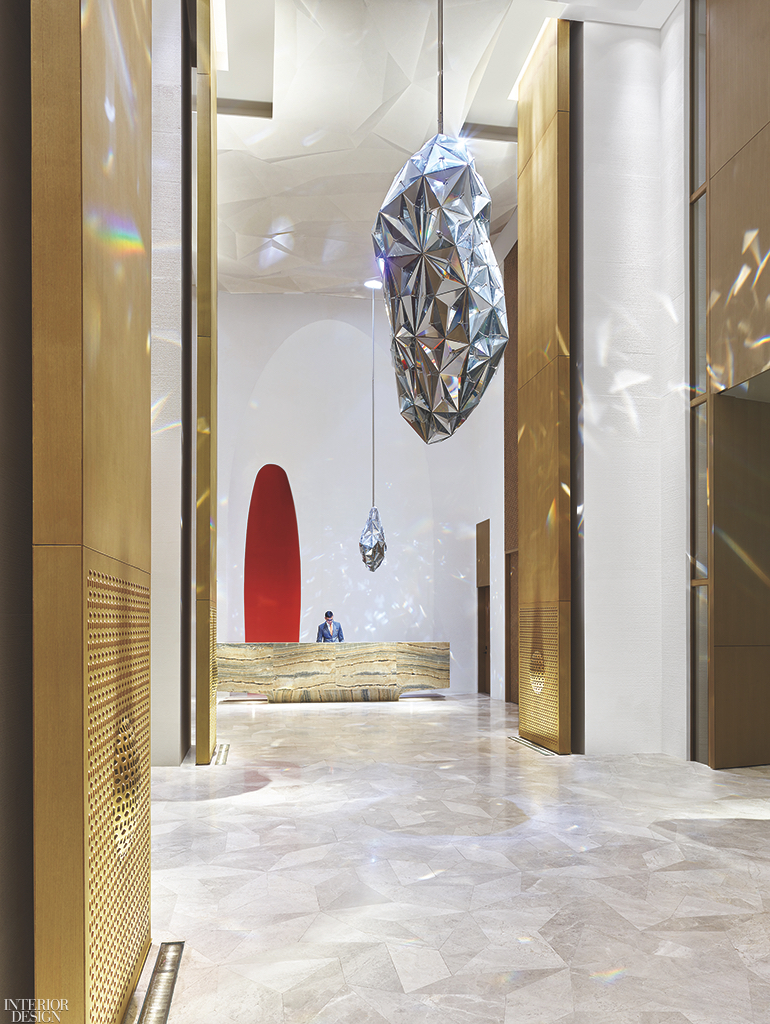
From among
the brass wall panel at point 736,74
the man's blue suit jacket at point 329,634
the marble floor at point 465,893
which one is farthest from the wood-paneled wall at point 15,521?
the man's blue suit jacket at point 329,634

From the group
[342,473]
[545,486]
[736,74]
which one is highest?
[736,74]

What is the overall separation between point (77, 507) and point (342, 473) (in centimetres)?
1283

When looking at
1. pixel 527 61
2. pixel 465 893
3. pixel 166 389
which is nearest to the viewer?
pixel 465 893

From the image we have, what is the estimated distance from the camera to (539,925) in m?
3.12

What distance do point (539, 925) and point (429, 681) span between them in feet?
32.0

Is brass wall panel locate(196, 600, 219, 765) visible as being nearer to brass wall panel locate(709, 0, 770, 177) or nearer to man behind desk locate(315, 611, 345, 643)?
brass wall panel locate(709, 0, 770, 177)

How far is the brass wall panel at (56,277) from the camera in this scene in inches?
71.2

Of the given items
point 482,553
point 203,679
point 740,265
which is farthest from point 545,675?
point 482,553

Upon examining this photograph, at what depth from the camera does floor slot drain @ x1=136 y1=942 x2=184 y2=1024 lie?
238 centimetres

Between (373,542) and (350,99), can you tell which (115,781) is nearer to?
(350,99)

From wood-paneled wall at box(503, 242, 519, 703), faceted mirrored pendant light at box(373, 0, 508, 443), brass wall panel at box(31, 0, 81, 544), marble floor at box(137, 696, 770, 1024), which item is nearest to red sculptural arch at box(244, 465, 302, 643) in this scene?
wood-paneled wall at box(503, 242, 519, 703)

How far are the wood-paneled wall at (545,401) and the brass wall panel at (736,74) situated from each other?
52.8 inches

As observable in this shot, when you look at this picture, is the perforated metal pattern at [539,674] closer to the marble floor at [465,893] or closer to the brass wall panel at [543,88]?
the marble floor at [465,893]

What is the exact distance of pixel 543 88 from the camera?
794 cm
